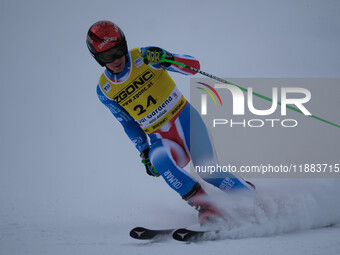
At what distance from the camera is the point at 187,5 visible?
9898 millimetres

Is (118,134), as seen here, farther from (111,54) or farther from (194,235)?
(194,235)

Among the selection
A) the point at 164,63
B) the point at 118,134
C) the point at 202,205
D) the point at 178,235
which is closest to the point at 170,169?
the point at 202,205

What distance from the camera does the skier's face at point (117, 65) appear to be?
3.46 metres

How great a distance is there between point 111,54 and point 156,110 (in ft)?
2.05

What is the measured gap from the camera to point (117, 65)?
348 cm

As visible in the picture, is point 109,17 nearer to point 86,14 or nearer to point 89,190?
point 86,14

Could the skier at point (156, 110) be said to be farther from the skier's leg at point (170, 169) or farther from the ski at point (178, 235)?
the ski at point (178, 235)

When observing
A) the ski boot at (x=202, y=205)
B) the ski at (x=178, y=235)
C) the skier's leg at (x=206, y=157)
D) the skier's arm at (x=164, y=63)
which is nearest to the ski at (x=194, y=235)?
the ski at (x=178, y=235)

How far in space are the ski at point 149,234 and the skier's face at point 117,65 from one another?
4.41 feet

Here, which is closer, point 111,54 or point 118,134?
point 111,54

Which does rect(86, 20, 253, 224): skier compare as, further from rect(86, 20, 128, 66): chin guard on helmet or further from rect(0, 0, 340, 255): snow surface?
rect(0, 0, 340, 255): snow surface

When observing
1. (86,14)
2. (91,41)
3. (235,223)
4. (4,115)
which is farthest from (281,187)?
(86,14)

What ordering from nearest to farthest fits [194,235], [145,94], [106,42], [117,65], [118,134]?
[194,235], [106,42], [117,65], [145,94], [118,134]

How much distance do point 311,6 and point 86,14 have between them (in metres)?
5.09
